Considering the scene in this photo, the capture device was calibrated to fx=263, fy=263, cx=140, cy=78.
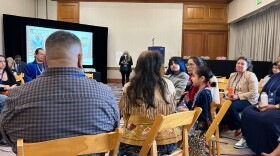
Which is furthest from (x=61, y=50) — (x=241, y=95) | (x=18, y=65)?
(x=18, y=65)

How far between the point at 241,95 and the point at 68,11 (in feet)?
29.0

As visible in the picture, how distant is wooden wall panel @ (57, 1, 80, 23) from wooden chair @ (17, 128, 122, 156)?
1038 centimetres

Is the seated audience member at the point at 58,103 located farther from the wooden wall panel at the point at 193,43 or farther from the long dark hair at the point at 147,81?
the wooden wall panel at the point at 193,43

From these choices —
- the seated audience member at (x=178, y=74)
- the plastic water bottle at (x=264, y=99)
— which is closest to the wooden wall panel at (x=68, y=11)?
the seated audience member at (x=178, y=74)

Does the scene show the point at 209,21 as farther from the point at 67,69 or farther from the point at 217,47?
the point at 67,69

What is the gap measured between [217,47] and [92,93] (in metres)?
10.1

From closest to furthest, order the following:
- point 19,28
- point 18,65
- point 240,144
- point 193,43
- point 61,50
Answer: point 61,50 → point 240,144 → point 18,65 → point 19,28 → point 193,43

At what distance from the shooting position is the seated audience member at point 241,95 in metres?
3.83

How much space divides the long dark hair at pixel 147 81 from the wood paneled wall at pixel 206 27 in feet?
29.4

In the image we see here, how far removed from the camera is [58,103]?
3.99 feet

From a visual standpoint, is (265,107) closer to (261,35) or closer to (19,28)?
(261,35)

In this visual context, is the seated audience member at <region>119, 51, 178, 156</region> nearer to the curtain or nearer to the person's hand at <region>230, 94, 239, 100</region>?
the person's hand at <region>230, 94, 239, 100</region>

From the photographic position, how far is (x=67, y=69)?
51.1 inches

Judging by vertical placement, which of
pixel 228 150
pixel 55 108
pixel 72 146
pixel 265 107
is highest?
pixel 55 108
